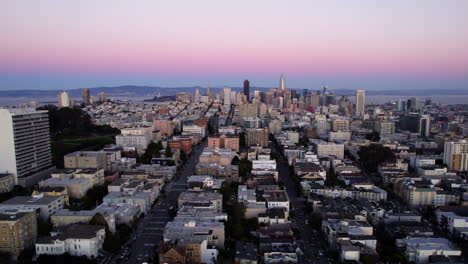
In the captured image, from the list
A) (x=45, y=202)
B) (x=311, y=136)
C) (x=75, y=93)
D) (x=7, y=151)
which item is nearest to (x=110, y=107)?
(x=311, y=136)

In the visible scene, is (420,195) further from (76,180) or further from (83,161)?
(83,161)

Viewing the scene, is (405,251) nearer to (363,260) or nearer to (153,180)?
(363,260)

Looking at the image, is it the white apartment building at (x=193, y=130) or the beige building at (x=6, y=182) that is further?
the white apartment building at (x=193, y=130)

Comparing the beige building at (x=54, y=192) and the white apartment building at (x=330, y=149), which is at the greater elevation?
the beige building at (x=54, y=192)

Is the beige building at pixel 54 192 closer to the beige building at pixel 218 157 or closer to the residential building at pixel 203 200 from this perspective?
the residential building at pixel 203 200

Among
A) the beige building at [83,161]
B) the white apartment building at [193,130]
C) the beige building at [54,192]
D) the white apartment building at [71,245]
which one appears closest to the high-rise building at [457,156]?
the white apartment building at [193,130]

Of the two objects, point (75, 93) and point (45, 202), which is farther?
point (75, 93)

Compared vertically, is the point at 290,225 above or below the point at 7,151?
below

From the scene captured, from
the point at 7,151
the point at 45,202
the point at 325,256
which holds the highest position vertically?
the point at 7,151
